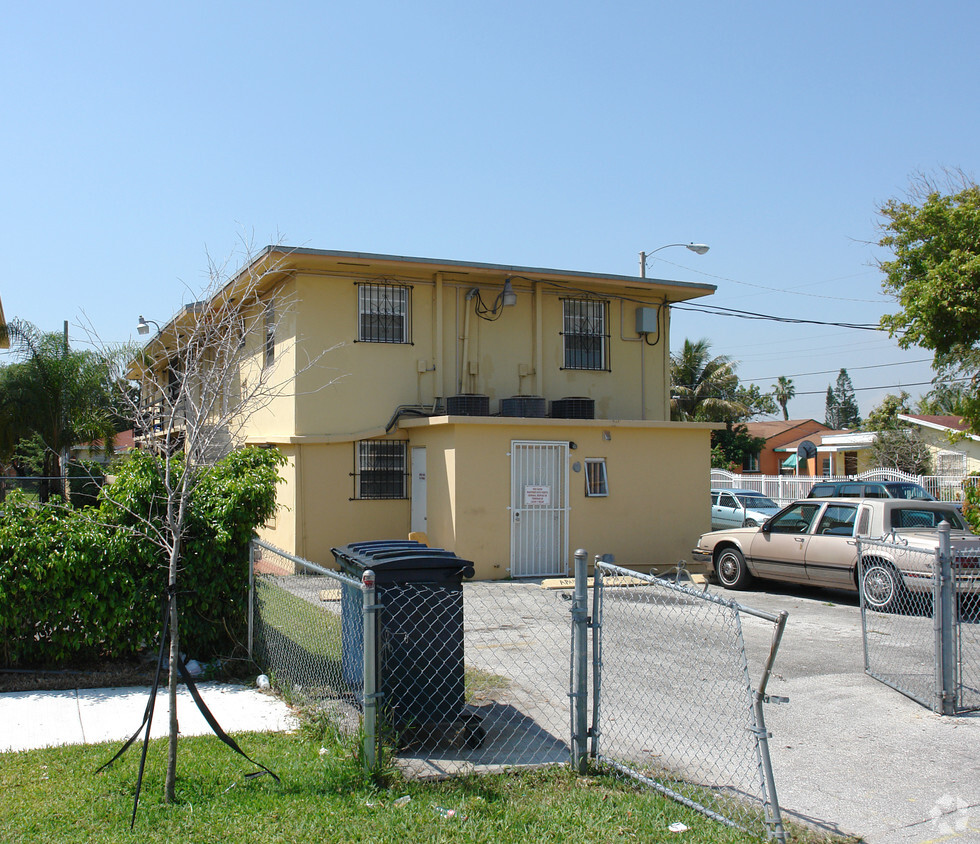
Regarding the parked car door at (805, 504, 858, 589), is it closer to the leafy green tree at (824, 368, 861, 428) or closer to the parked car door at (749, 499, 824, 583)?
the parked car door at (749, 499, 824, 583)

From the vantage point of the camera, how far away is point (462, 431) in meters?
14.0

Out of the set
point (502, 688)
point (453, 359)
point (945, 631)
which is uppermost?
point (453, 359)

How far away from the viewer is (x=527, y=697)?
6.78 metres

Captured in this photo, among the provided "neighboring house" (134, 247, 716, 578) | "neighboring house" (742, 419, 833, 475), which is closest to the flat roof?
"neighboring house" (134, 247, 716, 578)

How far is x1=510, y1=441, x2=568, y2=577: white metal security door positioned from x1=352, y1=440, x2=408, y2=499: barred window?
2294mm

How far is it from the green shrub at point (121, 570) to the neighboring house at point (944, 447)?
A: 36.5 meters

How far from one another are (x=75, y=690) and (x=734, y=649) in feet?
19.6

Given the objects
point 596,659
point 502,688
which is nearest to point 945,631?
point 596,659

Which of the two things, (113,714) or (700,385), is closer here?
(113,714)

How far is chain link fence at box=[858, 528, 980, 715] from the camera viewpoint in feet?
21.2

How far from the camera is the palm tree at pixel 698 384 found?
127 ft

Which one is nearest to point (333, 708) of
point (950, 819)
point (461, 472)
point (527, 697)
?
point (527, 697)

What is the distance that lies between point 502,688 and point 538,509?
7.67 m

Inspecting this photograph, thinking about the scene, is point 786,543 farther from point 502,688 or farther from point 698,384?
point 698,384
